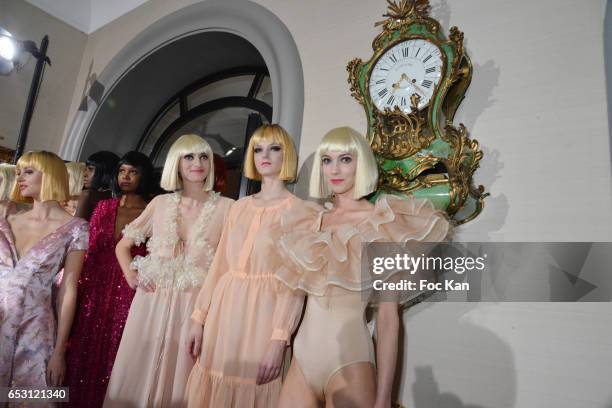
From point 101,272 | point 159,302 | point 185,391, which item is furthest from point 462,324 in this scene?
point 101,272

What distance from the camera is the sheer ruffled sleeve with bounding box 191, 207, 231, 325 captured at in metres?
2.04

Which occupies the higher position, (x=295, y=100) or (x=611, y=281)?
(x=295, y=100)

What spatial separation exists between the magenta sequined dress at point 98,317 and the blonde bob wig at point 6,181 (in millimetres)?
639

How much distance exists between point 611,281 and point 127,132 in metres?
4.92

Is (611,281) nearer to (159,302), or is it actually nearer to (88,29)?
(159,302)

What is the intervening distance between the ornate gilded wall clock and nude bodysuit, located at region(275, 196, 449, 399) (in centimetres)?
25

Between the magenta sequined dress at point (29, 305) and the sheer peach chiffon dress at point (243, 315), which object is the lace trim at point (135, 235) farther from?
the sheer peach chiffon dress at point (243, 315)

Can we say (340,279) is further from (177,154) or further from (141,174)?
(141,174)

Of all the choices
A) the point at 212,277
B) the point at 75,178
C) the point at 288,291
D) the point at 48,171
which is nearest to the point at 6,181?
the point at 75,178

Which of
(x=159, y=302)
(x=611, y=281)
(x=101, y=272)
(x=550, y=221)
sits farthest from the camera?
(x=101, y=272)

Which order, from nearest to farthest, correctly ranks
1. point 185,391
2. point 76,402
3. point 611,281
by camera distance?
point 611,281, point 185,391, point 76,402

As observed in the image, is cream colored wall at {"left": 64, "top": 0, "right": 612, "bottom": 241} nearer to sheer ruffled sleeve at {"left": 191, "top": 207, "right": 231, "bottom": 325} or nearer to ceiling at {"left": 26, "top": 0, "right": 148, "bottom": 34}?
sheer ruffled sleeve at {"left": 191, "top": 207, "right": 231, "bottom": 325}

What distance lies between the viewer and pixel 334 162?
1.88 meters

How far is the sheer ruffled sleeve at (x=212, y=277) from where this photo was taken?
2037 mm
